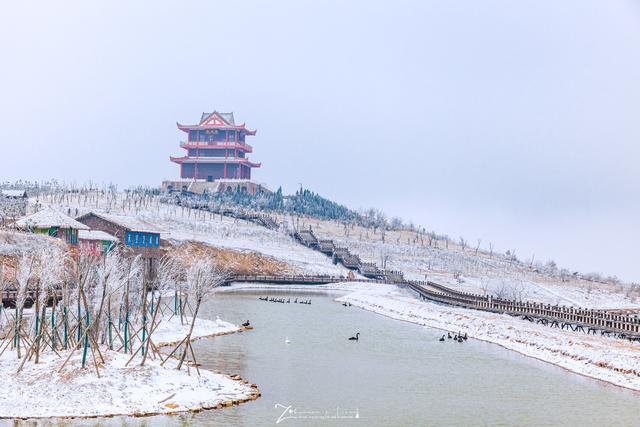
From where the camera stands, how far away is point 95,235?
3408 inches

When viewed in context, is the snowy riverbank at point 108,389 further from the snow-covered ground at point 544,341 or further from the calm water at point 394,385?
the snow-covered ground at point 544,341

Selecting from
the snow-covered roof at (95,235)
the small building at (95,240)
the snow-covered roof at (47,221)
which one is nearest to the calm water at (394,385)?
the snow-covered roof at (47,221)

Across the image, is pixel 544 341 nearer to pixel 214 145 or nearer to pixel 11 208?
pixel 11 208

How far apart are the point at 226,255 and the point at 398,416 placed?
9990 cm

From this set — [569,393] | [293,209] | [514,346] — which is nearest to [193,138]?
[293,209]

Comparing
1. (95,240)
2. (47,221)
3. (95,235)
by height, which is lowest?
(95,240)

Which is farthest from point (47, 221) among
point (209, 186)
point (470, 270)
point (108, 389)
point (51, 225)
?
point (209, 186)

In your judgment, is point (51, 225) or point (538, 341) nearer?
point (538, 341)

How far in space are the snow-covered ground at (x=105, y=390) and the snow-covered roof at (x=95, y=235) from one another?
5549cm

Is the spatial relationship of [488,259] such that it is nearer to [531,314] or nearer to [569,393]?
[531,314]

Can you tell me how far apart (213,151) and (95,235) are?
107 meters

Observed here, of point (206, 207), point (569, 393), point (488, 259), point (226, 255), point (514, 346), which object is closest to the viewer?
point (569, 393)

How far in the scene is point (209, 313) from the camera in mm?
62750

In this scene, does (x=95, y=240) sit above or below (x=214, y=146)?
below
